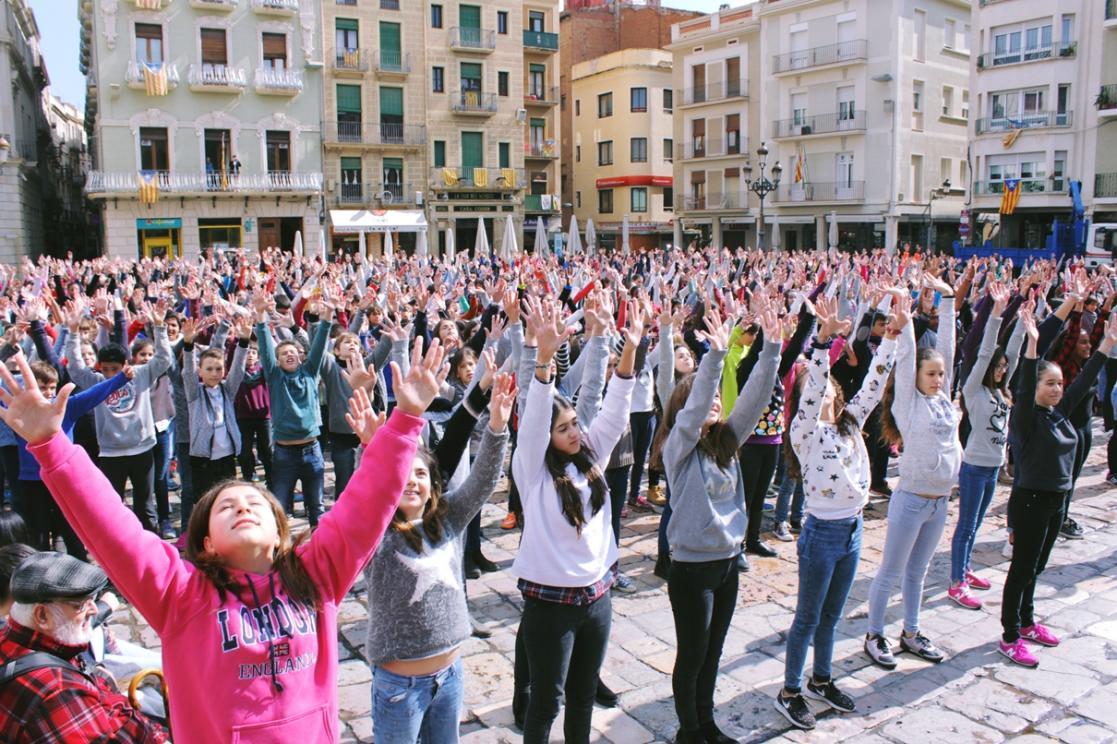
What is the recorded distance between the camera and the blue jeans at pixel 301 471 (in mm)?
6828

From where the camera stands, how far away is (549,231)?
44219 mm

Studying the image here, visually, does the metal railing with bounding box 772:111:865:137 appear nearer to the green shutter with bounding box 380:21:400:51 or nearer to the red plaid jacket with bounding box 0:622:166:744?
the green shutter with bounding box 380:21:400:51

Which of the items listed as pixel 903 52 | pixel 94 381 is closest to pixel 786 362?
pixel 94 381

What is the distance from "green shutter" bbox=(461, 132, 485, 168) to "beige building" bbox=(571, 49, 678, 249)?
9.30 metres

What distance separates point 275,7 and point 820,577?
35340 mm

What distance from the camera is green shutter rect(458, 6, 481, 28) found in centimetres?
3931

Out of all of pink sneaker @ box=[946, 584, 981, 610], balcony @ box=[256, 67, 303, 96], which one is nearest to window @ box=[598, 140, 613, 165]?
balcony @ box=[256, 67, 303, 96]

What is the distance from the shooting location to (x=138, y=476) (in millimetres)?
6613

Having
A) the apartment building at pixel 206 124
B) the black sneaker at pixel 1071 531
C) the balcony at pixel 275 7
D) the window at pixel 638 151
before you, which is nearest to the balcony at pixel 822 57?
the window at pixel 638 151

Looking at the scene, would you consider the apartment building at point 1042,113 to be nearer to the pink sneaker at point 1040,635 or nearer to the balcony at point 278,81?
the balcony at point 278,81

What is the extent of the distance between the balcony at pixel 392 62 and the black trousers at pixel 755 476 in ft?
113

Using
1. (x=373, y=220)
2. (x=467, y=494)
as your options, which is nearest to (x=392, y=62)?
(x=373, y=220)

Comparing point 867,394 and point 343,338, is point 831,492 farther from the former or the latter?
point 343,338

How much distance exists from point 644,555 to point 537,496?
344 centimetres
